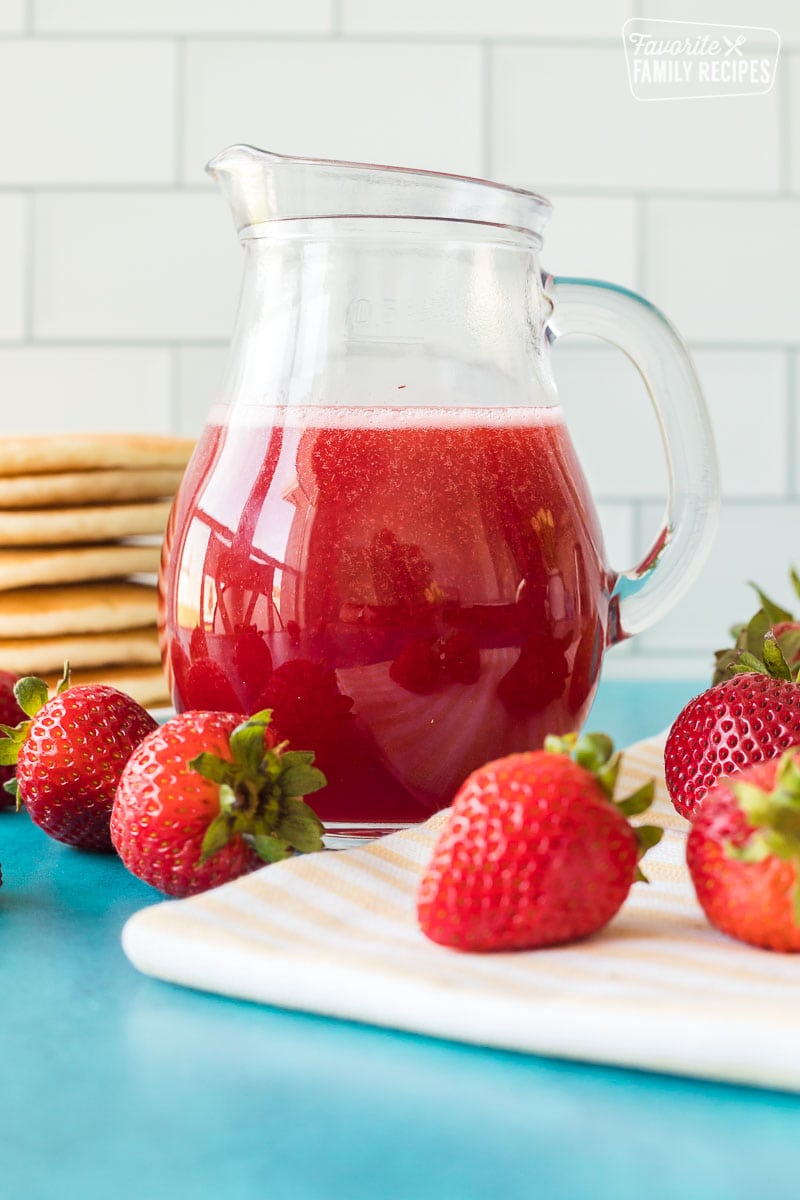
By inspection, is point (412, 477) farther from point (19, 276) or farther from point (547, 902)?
point (19, 276)

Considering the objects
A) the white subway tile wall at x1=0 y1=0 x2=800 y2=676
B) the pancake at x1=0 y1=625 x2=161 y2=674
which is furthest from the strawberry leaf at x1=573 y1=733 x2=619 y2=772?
the white subway tile wall at x1=0 y1=0 x2=800 y2=676

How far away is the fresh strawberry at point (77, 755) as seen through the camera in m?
0.74

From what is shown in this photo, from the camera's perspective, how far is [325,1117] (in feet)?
1.45

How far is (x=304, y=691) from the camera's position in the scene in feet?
2.40

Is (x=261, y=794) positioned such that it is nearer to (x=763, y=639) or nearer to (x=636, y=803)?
(x=636, y=803)

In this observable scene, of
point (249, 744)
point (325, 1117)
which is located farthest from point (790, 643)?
point (325, 1117)

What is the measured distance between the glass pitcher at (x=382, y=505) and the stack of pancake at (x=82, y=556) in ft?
1.15

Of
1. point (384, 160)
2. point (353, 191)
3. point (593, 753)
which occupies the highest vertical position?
point (384, 160)

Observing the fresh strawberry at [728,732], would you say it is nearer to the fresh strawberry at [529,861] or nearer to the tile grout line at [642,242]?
the fresh strawberry at [529,861]

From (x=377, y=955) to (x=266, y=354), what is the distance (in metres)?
0.37

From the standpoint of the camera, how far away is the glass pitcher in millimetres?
723

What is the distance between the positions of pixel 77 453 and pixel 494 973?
0.74 m

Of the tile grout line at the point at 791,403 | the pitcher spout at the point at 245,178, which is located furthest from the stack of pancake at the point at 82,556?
the tile grout line at the point at 791,403


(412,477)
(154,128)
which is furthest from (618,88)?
(412,477)
